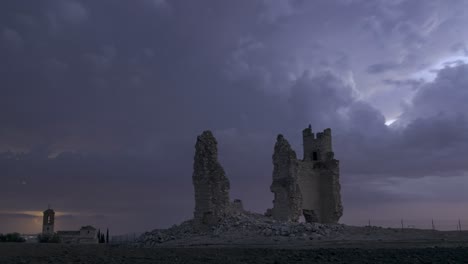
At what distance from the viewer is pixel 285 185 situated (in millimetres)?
33531

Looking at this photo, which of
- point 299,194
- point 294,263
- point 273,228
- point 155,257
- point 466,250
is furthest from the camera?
point 299,194

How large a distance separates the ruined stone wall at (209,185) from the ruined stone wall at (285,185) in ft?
17.9

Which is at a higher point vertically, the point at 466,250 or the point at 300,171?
the point at 300,171

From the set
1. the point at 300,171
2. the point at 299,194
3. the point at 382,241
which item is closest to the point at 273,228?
the point at 382,241

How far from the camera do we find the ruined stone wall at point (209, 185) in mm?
28625

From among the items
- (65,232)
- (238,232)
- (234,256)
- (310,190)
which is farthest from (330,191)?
(65,232)

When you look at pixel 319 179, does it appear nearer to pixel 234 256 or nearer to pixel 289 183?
pixel 289 183

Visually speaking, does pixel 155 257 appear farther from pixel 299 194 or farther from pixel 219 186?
pixel 299 194

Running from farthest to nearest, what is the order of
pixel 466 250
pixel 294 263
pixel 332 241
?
pixel 332 241 → pixel 466 250 → pixel 294 263

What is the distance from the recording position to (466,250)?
19.9 meters

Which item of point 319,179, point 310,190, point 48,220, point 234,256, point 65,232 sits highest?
point 319,179

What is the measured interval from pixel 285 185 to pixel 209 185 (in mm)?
A: 6935

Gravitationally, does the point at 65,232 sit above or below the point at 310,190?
below

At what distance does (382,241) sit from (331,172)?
16.1m
